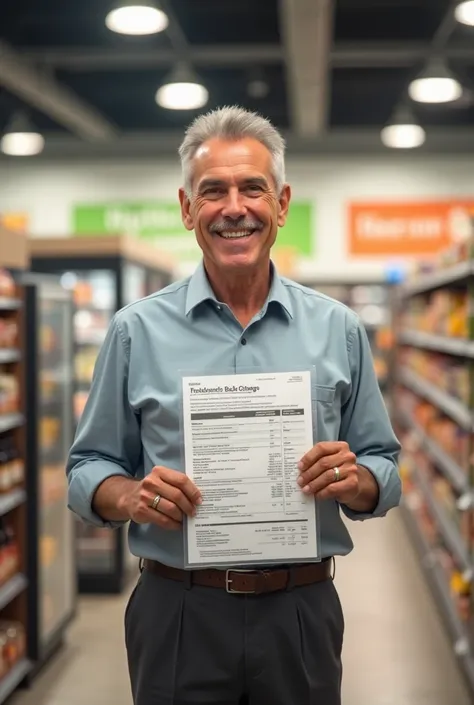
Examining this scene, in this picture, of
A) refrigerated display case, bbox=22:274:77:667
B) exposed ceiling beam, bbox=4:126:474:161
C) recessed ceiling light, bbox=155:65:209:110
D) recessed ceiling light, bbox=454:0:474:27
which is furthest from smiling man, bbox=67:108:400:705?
exposed ceiling beam, bbox=4:126:474:161

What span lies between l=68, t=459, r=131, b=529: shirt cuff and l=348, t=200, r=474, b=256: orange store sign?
1093 cm

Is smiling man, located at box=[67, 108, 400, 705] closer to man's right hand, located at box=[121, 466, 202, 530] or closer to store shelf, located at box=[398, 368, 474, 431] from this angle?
man's right hand, located at box=[121, 466, 202, 530]

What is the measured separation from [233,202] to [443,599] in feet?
15.0

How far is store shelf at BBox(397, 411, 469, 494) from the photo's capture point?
544cm

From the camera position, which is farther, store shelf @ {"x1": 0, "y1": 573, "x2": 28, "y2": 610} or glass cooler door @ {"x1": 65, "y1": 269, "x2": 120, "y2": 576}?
glass cooler door @ {"x1": 65, "y1": 269, "x2": 120, "y2": 576}

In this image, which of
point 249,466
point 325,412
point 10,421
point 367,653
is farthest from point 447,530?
point 249,466

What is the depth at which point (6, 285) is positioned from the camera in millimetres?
4703

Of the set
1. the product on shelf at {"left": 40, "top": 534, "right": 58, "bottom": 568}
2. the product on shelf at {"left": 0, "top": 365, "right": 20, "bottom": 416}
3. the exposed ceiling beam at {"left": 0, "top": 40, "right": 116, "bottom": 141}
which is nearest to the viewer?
the product on shelf at {"left": 0, "top": 365, "right": 20, "bottom": 416}

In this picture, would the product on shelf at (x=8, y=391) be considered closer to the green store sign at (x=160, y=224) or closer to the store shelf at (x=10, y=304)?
the store shelf at (x=10, y=304)

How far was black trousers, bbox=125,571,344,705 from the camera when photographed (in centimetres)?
208

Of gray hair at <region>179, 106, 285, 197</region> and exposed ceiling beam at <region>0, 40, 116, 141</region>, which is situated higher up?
exposed ceiling beam at <region>0, 40, 116, 141</region>

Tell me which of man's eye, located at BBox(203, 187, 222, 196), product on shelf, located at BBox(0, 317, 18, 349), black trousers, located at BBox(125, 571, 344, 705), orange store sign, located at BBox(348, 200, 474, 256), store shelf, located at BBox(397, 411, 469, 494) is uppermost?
orange store sign, located at BBox(348, 200, 474, 256)

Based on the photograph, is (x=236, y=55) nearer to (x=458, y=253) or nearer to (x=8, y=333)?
(x=458, y=253)

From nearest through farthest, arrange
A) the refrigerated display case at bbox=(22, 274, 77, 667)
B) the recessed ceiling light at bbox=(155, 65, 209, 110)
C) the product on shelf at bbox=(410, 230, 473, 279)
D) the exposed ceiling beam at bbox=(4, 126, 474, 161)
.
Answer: the refrigerated display case at bbox=(22, 274, 77, 667) < the product on shelf at bbox=(410, 230, 473, 279) < the recessed ceiling light at bbox=(155, 65, 209, 110) < the exposed ceiling beam at bbox=(4, 126, 474, 161)
